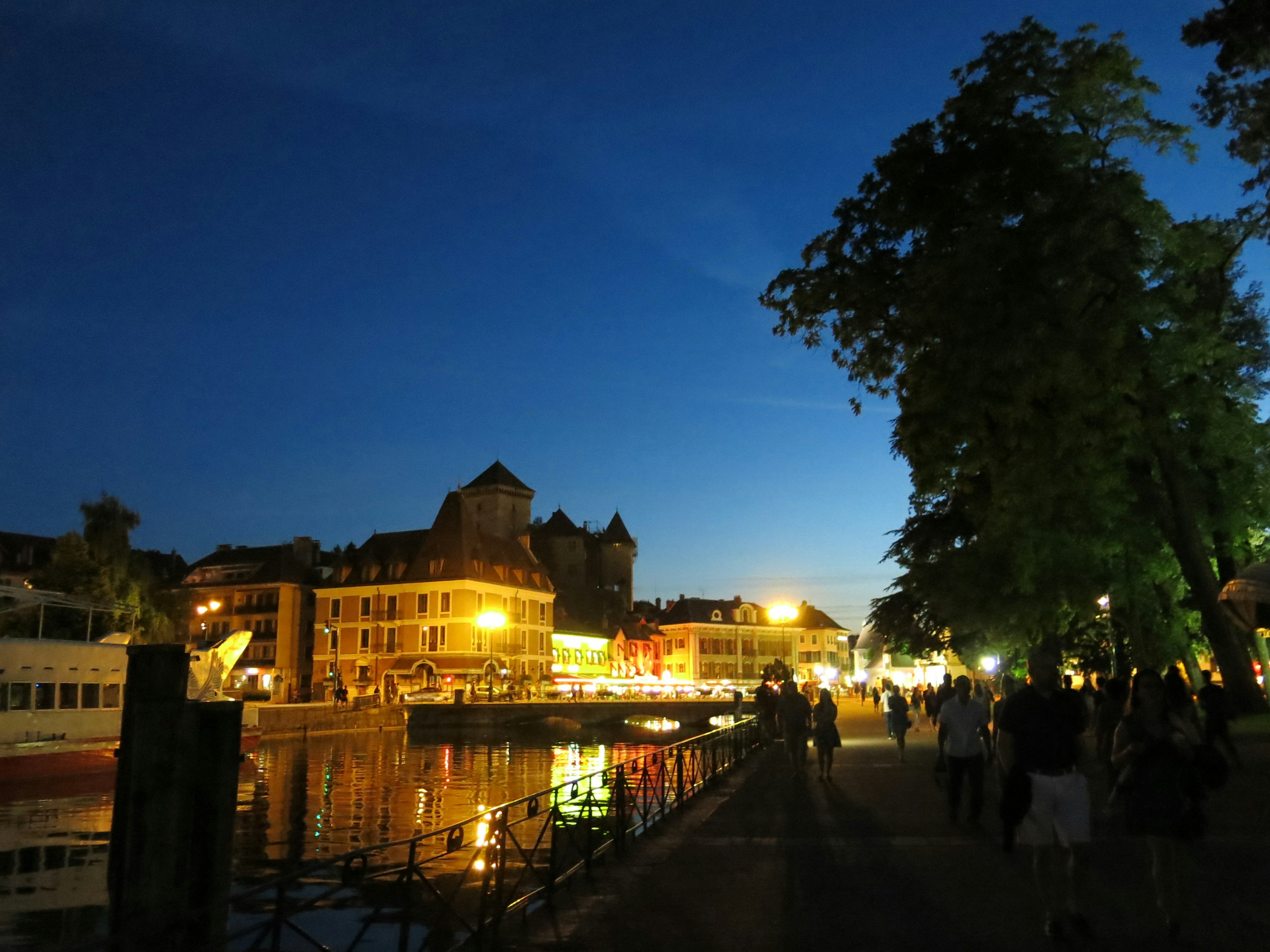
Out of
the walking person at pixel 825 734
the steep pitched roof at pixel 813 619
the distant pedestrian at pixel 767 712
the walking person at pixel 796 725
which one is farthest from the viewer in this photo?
the steep pitched roof at pixel 813 619

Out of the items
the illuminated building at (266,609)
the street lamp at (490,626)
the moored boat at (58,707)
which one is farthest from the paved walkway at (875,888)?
the illuminated building at (266,609)

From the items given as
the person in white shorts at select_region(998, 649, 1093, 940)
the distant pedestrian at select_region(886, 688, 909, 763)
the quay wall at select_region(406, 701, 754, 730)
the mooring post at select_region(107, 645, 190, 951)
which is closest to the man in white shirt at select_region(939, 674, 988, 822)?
the person in white shorts at select_region(998, 649, 1093, 940)

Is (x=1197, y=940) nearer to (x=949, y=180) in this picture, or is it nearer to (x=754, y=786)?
(x=754, y=786)

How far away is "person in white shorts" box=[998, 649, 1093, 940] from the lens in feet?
23.5

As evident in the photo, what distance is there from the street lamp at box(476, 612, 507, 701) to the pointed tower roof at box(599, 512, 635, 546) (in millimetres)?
39207

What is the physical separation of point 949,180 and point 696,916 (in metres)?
17.1

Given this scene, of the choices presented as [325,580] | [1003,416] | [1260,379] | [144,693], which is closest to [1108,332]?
[1003,416]

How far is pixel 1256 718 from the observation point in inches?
774

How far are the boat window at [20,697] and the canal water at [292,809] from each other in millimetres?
2665

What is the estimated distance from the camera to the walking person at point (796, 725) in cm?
1961

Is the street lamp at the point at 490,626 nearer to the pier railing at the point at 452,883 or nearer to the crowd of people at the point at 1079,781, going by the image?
the pier railing at the point at 452,883

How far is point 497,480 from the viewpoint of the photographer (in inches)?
4222

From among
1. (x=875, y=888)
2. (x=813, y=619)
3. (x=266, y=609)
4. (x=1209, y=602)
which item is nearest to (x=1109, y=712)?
(x=875, y=888)

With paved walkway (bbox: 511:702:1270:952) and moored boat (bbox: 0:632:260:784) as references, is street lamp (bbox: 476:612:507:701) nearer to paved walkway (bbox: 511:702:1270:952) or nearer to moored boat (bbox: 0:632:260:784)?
moored boat (bbox: 0:632:260:784)
